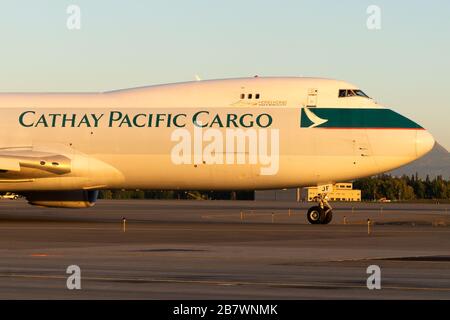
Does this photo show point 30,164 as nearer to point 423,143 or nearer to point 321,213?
point 321,213

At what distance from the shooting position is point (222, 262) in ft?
84.1

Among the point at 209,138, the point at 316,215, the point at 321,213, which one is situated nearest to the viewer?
the point at 209,138

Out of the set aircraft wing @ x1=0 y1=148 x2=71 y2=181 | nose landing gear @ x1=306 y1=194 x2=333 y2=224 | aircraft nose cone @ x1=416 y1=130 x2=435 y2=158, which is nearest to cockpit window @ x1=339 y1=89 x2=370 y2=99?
aircraft nose cone @ x1=416 y1=130 x2=435 y2=158

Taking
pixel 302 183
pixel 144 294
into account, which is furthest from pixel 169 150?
pixel 144 294

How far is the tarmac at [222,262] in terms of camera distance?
19297mm

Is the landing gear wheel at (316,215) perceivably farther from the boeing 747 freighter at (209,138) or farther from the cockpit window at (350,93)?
the cockpit window at (350,93)

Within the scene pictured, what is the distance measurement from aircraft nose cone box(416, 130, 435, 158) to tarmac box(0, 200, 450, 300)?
4.67m

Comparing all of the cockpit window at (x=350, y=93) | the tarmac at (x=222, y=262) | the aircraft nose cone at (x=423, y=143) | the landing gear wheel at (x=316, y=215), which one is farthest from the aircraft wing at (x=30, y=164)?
the aircraft nose cone at (x=423, y=143)

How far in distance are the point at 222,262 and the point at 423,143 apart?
20698 mm

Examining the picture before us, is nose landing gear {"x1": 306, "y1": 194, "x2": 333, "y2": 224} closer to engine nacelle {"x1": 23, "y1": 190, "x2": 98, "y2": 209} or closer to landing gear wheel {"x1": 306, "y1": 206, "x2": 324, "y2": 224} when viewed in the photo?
landing gear wheel {"x1": 306, "y1": 206, "x2": 324, "y2": 224}

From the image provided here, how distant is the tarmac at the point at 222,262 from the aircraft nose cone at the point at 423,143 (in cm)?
467

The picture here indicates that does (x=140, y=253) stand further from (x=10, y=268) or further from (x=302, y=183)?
(x=302, y=183)

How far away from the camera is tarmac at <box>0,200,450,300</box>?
19297mm

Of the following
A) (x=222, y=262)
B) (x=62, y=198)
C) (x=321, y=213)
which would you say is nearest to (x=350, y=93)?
(x=321, y=213)
